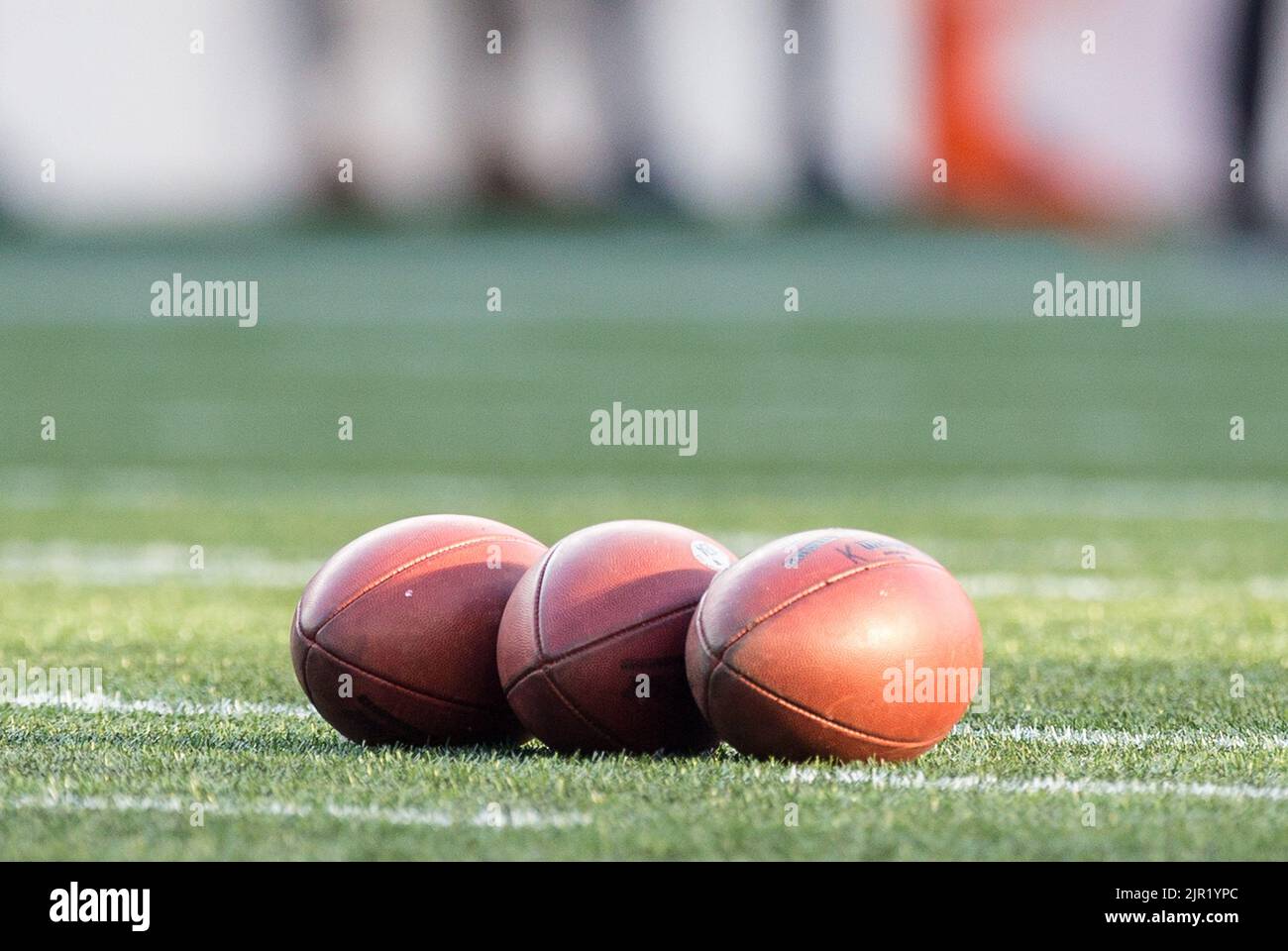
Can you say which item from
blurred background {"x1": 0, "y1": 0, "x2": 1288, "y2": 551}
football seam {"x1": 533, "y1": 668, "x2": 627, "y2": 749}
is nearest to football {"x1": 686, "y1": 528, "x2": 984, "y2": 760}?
football seam {"x1": 533, "y1": 668, "x2": 627, "y2": 749}

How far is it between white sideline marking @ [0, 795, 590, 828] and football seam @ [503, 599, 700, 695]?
20.8 inches

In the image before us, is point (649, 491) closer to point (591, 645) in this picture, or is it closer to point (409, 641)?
point (409, 641)

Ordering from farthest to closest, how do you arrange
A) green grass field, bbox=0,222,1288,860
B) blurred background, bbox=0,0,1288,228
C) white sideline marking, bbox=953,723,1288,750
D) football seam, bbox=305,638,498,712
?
blurred background, bbox=0,0,1288,228
white sideline marking, bbox=953,723,1288,750
football seam, bbox=305,638,498,712
green grass field, bbox=0,222,1288,860

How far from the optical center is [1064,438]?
1568cm

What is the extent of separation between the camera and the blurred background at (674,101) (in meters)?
21.7

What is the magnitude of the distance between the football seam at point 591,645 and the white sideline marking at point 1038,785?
0.46 meters

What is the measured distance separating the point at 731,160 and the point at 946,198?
103 inches

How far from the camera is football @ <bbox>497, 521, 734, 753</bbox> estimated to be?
4.32 meters

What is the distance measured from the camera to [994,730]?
193 inches

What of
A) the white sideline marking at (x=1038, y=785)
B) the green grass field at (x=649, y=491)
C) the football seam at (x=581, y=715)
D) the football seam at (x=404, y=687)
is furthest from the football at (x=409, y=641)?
the white sideline marking at (x=1038, y=785)

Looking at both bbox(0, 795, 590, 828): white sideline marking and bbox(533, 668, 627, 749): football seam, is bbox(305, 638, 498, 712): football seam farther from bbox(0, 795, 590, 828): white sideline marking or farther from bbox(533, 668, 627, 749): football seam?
bbox(0, 795, 590, 828): white sideline marking

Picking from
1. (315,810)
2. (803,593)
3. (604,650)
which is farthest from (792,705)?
(315,810)

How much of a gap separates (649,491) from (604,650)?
806 centimetres
